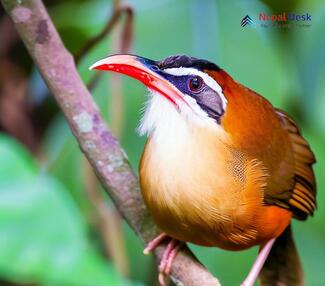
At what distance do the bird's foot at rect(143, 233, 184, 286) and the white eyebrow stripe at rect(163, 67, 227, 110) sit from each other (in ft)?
1.39

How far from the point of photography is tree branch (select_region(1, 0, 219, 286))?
1992 mm

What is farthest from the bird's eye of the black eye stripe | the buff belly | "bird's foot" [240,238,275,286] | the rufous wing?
"bird's foot" [240,238,275,286]

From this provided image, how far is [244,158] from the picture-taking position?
6.23 ft

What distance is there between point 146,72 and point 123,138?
1025 millimetres

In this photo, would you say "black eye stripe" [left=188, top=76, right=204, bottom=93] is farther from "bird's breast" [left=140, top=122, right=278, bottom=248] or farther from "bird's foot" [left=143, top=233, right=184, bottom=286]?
"bird's foot" [left=143, top=233, right=184, bottom=286]

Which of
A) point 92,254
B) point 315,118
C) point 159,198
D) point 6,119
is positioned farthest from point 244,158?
point 6,119

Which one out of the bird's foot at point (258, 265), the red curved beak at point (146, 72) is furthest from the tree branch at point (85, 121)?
the red curved beak at point (146, 72)

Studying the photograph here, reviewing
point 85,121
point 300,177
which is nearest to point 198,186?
point 85,121

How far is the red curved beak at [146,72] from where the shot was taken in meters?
1.69

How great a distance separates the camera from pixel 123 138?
108 inches

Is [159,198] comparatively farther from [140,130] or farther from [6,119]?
[6,119]

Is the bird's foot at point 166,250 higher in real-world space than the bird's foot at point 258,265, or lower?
higher

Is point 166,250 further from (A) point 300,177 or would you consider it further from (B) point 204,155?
(A) point 300,177

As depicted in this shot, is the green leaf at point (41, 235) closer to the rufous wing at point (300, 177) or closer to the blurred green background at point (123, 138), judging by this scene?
the blurred green background at point (123, 138)
